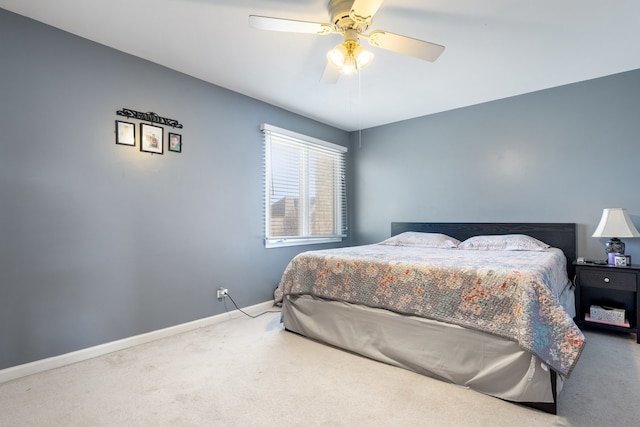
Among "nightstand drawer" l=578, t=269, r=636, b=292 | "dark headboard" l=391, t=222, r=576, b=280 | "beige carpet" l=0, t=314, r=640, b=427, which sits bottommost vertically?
"beige carpet" l=0, t=314, r=640, b=427

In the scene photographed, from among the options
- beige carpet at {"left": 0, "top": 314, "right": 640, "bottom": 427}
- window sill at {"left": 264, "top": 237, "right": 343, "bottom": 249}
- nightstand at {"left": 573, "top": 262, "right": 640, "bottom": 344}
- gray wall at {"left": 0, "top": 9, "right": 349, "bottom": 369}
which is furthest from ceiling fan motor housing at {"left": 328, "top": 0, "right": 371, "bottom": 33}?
nightstand at {"left": 573, "top": 262, "right": 640, "bottom": 344}

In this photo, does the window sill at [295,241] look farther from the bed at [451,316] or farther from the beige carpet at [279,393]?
the beige carpet at [279,393]

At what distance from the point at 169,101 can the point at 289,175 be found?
5.09 ft

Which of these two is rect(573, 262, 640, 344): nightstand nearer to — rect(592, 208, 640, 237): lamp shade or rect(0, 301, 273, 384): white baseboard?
rect(592, 208, 640, 237): lamp shade

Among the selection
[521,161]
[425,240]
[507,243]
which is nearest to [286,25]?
[425,240]

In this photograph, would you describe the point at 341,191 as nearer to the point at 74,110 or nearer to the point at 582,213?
the point at 582,213

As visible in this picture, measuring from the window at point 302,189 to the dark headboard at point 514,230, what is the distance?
0.99 m

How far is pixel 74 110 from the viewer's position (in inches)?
92.0

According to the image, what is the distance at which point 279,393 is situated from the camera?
1863 mm

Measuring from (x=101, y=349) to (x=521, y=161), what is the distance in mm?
4376

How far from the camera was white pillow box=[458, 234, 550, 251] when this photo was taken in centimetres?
312

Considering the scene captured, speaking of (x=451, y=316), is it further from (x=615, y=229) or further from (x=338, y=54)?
(x=615, y=229)

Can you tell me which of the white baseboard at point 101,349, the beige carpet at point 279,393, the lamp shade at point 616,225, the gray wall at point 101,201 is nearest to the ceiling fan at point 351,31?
the gray wall at point 101,201

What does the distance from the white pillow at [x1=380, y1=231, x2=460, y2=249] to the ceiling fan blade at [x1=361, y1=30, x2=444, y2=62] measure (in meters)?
2.10
